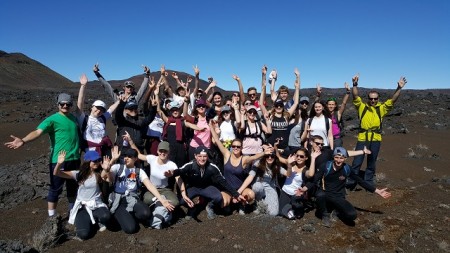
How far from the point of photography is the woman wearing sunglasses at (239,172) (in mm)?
5348

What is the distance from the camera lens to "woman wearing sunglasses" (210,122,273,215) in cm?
535

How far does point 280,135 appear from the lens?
6125mm

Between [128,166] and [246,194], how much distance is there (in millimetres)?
1962

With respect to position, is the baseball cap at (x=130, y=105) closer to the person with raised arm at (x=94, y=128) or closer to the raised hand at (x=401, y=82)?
the person with raised arm at (x=94, y=128)

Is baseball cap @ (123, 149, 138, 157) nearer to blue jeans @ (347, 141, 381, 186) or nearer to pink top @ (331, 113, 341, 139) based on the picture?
pink top @ (331, 113, 341, 139)

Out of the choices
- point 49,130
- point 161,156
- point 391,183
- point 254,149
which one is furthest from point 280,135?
point 49,130

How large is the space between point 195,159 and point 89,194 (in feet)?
5.53

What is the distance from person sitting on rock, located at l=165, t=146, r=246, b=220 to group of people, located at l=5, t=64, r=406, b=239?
2 cm

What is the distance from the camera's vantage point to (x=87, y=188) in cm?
474

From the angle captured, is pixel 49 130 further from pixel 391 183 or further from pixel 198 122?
pixel 391 183

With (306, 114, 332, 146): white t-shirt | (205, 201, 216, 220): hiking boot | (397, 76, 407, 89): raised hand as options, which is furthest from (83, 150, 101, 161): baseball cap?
(397, 76, 407, 89): raised hand

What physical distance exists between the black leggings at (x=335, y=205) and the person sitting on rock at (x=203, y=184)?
4.11 feet

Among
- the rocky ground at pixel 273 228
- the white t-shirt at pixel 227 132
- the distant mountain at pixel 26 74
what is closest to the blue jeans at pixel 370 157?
the rocky ground at pixel 273 228

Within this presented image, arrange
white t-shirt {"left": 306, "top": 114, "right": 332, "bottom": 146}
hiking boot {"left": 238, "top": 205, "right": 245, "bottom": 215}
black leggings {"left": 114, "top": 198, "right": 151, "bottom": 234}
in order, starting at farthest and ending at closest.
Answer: white t-shirt {"left": 306, "top": 114, "right": 332, "bottom": 146}
hiking boot {"left": 238, "top": 205, "right": 245, "bottom": 215}
black leggings {"left": 114, "top": 198, "right": 151, "bottom": 234}
